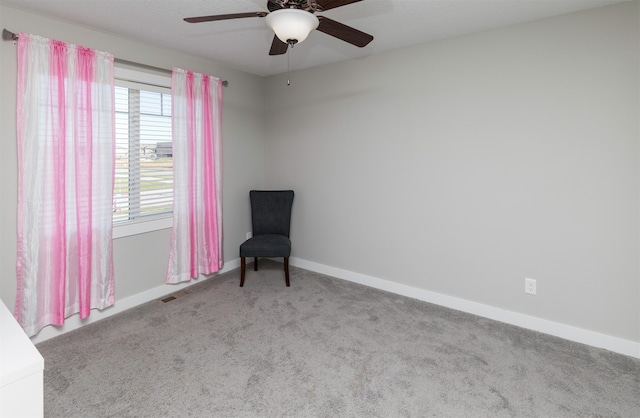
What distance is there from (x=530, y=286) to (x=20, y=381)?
10.3 feet

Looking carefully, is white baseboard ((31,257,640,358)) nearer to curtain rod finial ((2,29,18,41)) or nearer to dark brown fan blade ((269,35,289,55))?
curtain rod finial ((2,29,18,41))

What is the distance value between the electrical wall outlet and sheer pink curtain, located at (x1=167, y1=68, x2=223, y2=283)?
301 centimetres

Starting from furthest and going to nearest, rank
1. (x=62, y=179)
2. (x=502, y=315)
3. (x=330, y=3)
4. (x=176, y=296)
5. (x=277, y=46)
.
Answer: (x=176, y=296), (x=502, y=315), (x=62, y=179), (x=277, y=46), (x=330, y=3)

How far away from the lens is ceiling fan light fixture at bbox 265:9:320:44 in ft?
5.32

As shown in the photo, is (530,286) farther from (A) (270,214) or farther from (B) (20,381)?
(B) (20,381)

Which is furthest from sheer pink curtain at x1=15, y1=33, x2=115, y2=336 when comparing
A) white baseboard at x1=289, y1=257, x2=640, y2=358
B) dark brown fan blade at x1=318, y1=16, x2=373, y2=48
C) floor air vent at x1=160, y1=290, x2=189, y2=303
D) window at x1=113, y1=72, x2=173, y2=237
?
white baseboard at x1=289, y1=257, x2=640, y2=358

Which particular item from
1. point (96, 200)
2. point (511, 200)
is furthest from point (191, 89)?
point (511, 200)

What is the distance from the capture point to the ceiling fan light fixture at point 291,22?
162 cm

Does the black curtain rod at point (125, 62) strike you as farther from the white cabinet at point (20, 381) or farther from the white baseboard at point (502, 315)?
the white baseboard at point (502, 315)

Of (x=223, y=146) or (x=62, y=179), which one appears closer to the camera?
(x=62, y=179)

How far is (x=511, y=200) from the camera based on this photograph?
2.77m

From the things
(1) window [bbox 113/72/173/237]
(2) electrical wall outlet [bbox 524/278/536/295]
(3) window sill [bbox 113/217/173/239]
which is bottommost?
(2) electrical wall outlet [bbox 524/278/536/295]

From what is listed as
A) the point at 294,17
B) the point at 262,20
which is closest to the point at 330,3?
the point at 294,17

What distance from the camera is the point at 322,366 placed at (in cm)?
224
